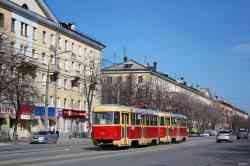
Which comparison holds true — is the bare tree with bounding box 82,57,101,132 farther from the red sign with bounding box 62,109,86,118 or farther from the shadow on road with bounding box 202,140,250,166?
the shadow on road with bounding box 202,140,250,166

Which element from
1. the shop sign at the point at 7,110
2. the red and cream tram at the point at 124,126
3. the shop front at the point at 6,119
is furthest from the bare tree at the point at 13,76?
the red and cream tram at the point at 124,126

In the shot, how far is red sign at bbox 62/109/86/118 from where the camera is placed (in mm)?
71312

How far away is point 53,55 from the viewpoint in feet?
224

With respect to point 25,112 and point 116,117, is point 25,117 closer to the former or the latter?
point 25,112

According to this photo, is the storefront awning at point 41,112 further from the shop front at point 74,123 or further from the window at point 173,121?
the window at point 173,121

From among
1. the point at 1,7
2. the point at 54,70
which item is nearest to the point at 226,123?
the point at 54,70

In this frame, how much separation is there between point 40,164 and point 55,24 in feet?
162

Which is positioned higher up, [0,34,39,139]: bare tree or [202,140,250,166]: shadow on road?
[0,34,39,139]: bare tree

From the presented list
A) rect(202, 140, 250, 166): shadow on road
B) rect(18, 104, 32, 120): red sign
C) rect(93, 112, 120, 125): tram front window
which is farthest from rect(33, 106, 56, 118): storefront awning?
rect(202, 140, 250, 166): shadow on road

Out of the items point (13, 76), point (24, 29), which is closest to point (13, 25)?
point (24, 29)

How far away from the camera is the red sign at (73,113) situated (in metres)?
71.3

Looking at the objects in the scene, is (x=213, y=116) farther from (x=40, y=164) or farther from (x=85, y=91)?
(x=40, y=164)

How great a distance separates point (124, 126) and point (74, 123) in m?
41.8

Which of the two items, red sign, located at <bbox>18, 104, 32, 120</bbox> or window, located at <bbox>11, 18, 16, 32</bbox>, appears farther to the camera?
red sign, located at <bbox>18, 104, 32, 120</bbox>
